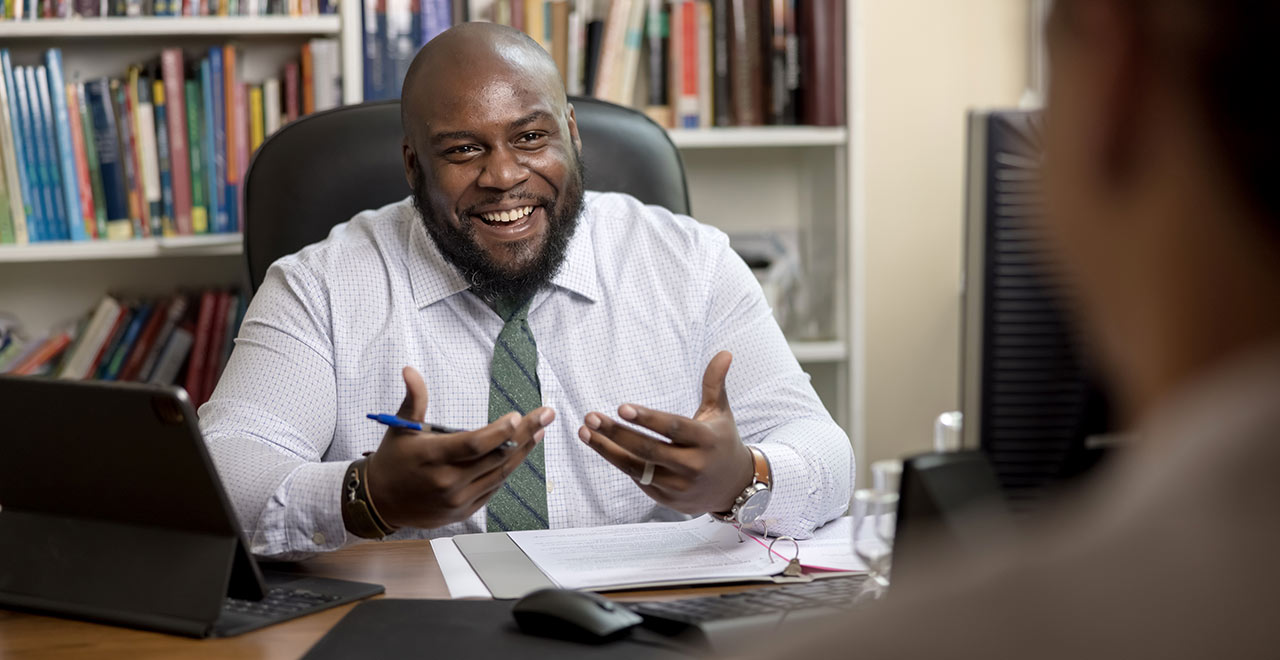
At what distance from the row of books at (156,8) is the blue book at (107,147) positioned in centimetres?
13

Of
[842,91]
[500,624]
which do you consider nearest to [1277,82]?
[500,624]

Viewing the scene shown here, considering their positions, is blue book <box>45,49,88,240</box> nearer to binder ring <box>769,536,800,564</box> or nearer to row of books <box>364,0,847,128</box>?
row of books <box>364,0,847,128</box>

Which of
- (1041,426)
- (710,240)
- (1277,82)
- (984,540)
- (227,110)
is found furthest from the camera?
(227,110)

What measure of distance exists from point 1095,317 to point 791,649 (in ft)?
0.38

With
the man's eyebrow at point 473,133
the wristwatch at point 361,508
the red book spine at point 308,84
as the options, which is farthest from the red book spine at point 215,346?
the wristwatch at point 361,508

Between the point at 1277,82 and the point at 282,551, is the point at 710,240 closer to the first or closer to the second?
the point at 282,551

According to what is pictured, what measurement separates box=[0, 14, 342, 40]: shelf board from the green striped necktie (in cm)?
95

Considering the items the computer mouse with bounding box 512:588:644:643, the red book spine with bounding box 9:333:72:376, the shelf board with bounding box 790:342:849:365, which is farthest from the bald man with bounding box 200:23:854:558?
the red book spine with bounding box 9:333:72:376

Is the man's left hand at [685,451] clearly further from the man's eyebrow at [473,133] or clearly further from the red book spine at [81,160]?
the red book spine at [81,160]

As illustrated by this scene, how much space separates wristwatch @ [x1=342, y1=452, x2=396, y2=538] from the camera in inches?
47.3

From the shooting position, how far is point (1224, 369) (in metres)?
0.28

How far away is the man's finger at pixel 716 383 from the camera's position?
1.27 meters

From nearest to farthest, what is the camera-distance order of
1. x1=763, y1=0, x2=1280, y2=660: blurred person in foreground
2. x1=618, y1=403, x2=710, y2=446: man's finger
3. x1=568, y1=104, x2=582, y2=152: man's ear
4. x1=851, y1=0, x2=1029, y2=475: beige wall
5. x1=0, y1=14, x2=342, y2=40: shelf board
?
1. x1=763, y1=0, x2=1280, y2=660: blurred person in foreground
2. x1=618, y1=403, x2=710, y2=446: man's finger
3. x1=568, y1=104, x2=582, y2=152: man's ear
4. x1=0, y1=14, x2=342, y2=40: shelf board
5. x1=851, y1=0, x2=1029, y2=475: beige wall

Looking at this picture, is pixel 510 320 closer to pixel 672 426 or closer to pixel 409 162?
pixel 409 162
